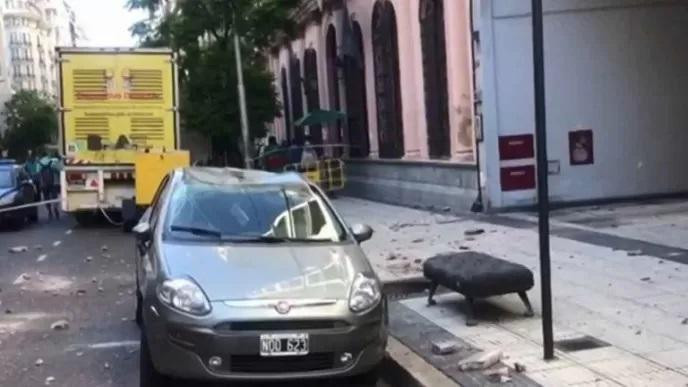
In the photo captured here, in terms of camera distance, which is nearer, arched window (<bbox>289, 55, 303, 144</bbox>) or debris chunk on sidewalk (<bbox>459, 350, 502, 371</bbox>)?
debris chunk on sidewalk (<bbox>459, 350, 502, 371</bbox>)

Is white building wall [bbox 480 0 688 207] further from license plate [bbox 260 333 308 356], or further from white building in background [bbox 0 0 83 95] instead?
white building in background [bbox 0 0 83 95]

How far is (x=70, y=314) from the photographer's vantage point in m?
11.0

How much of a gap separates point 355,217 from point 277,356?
14360 mm

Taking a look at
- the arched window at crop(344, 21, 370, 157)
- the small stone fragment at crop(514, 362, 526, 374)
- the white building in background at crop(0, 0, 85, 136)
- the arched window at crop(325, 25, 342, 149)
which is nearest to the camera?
the small stone fragment at crop(514, 362, 526, 374)

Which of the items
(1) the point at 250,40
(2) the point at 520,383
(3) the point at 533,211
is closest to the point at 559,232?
(3) the point at 533,211

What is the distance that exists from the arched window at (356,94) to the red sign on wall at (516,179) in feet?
34.8

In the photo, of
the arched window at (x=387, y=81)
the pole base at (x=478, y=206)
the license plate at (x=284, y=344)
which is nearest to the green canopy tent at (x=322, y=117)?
the arched window at (x=387, y=81)

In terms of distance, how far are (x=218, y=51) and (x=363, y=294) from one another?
85.3ft

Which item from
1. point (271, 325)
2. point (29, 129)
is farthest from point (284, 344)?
point (29, 129)

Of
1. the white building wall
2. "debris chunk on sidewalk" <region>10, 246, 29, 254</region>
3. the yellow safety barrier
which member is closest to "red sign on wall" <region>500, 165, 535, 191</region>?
the white building wall

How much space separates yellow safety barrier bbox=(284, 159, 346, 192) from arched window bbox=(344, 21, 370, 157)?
3.15 feet

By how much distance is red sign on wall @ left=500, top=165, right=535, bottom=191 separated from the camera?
1817cm

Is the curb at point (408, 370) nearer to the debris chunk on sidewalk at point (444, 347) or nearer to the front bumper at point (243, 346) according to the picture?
the debris chunk on sidewalk at point (444, 347)

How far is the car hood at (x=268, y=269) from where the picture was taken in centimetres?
697
